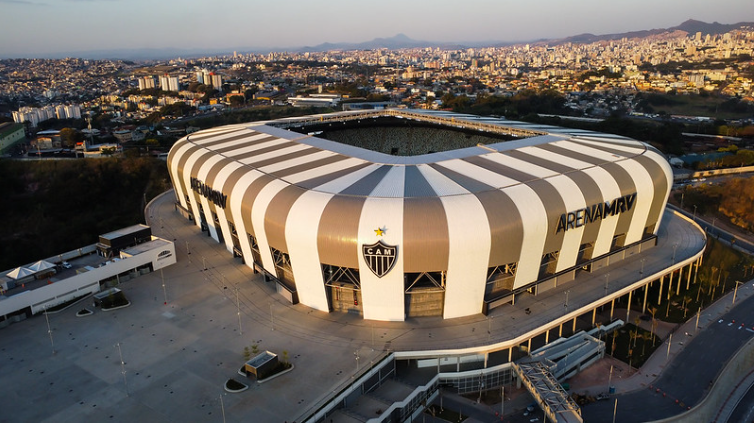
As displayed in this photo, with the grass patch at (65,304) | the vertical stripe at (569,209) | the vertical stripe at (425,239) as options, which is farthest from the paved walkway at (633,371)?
the grass patch at (65,304)

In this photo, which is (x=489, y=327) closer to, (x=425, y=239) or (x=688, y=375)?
(x=425, y=239)

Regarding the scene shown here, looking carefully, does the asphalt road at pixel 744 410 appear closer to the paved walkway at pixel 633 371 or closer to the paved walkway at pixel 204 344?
the paved walkway at pixel 633 371

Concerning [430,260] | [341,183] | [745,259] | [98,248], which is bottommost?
[745,259]

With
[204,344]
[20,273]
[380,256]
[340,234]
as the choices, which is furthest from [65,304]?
[380,256]

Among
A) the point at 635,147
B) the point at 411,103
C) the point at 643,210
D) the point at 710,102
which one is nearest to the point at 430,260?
the point at 643,210

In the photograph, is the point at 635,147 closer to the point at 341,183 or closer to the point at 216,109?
the point at 341,183

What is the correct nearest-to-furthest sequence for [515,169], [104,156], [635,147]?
[515,169], [635,147], [104,156]

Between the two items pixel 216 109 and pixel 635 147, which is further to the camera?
pixel 216 109
